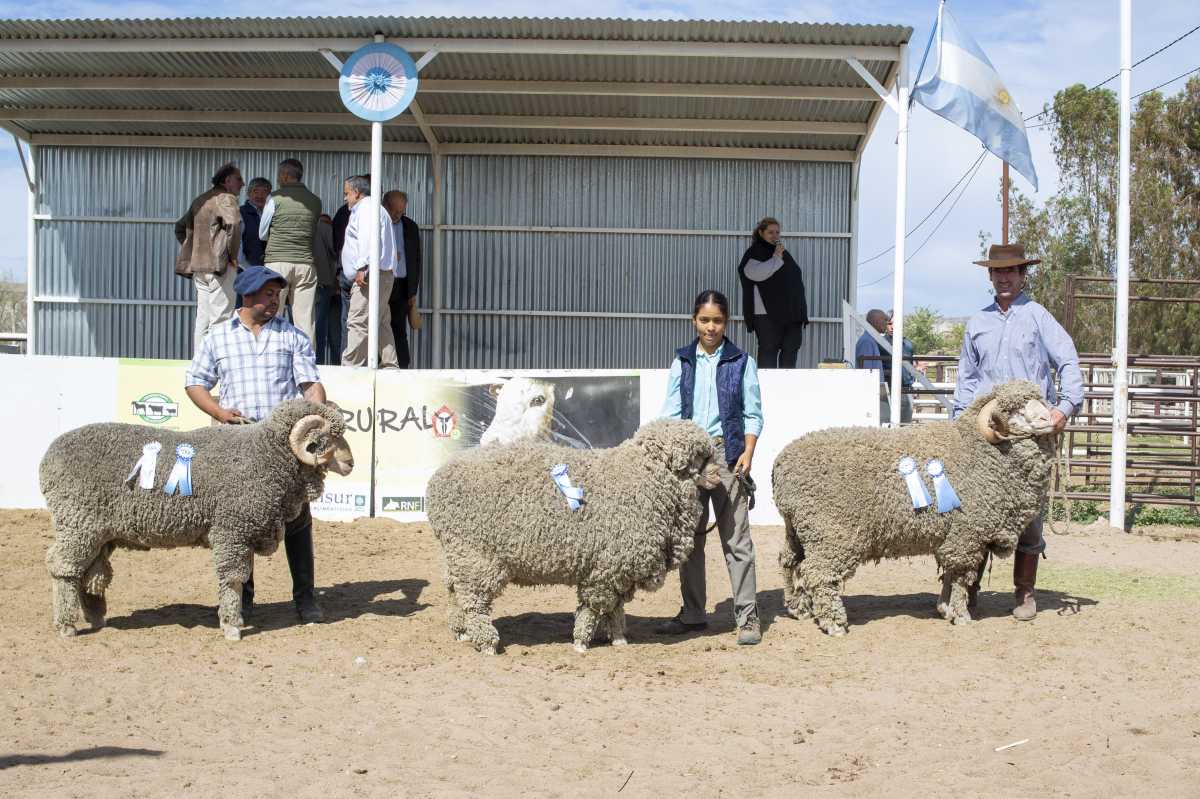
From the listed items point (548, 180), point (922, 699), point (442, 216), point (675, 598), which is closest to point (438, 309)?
point (442, 216)

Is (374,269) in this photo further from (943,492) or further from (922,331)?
(922,331)

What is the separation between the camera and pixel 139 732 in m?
5.53

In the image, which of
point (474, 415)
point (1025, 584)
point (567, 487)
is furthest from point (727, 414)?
point (474, 415)

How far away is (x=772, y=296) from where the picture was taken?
15000 millimetres

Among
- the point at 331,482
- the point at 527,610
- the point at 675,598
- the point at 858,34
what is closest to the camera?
the point at 527,610

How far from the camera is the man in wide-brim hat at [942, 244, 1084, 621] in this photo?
777cm

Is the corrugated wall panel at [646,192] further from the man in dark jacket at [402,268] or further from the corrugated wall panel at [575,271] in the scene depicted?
the man in dark jacket at [402,268]

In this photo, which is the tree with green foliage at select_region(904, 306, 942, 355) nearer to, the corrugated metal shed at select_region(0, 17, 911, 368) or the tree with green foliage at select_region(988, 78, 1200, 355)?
the tree with green foliage at select_region(988, 78, 1200, 355)

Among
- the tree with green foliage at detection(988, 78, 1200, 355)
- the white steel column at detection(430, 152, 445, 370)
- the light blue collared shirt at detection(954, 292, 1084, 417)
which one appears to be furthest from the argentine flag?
the tree with green foliage at detection(988, 78, 1200, 355)

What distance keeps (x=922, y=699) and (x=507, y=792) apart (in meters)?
2.44

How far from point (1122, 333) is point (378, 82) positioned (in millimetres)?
8114

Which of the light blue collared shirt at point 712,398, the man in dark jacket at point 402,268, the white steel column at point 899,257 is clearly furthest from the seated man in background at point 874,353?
the man in dark jacket at point 402,268

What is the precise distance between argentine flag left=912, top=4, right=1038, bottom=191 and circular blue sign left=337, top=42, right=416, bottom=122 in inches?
211

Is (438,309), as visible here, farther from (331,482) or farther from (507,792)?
(507,792)
